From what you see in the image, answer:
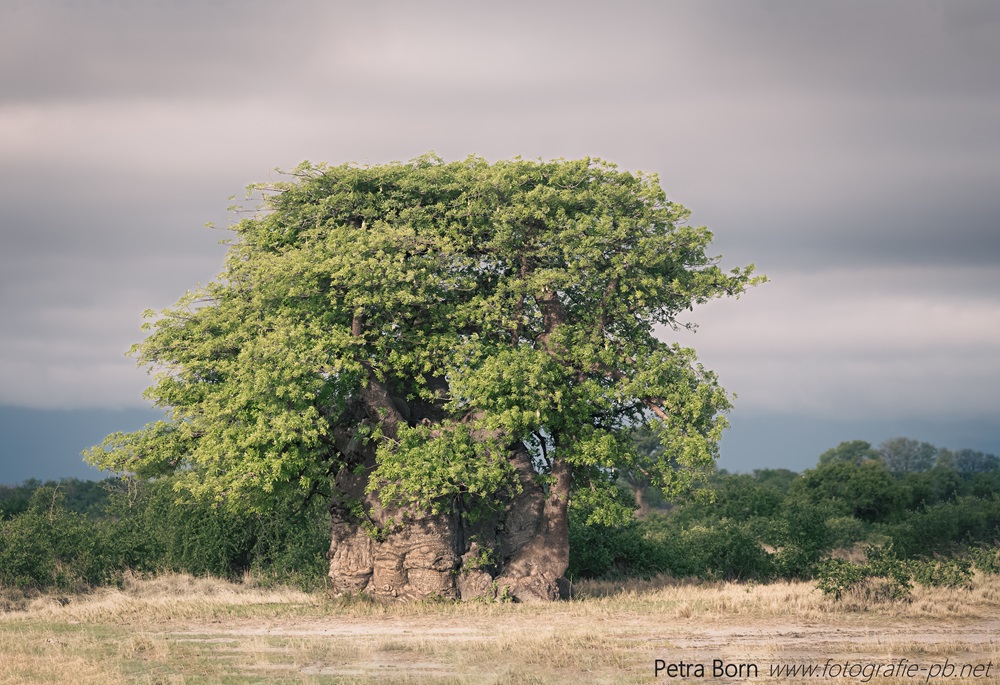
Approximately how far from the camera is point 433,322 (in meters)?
29.1

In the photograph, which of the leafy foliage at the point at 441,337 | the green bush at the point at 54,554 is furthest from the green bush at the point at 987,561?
the green bush at the point at 54,554

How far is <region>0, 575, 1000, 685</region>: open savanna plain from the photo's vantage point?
18562 mm

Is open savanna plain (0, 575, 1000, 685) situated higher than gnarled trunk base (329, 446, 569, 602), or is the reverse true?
gnarled trunk base (329, 446, 569, 602)

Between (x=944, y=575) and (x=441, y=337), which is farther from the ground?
(x=441, y=337)

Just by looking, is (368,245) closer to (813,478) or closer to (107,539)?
(107,539)

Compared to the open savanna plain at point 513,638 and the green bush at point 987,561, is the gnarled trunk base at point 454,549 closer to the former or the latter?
the open savanna plain at point 513,638

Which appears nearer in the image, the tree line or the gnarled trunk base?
the gnarled trunk base

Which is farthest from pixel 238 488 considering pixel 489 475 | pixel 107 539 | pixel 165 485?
pixel 165 485

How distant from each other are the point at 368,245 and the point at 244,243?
5.31 metres

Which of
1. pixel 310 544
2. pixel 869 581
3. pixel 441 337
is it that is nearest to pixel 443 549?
pixel 441 337

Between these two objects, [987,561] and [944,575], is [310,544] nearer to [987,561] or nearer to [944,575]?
[944,575]

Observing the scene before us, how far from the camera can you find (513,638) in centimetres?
2138

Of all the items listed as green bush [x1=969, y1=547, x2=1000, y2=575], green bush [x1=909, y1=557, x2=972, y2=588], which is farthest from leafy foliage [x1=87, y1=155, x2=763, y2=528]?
green bush [x1=969, y1=547, x2=1000, y2=575]

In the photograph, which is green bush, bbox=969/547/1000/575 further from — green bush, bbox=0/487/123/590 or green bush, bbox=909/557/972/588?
green bush, bbox=0/487/123/590
